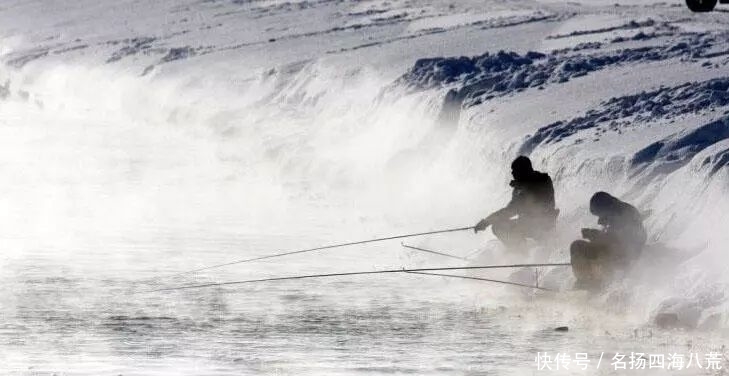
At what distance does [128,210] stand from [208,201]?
160cm

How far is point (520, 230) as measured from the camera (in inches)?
735

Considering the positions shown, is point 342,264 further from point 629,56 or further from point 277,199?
point 629,56

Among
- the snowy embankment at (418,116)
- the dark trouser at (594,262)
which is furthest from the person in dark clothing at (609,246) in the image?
the snowy embankment at (418,116)

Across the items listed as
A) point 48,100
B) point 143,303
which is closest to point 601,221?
point 143,303

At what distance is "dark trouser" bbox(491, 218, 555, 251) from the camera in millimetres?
18641

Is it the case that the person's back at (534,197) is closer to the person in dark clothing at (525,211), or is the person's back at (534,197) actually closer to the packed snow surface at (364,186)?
the person in dark clothing at (525,211)

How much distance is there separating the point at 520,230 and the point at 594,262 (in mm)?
2026

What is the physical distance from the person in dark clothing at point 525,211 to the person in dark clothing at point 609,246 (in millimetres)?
1696

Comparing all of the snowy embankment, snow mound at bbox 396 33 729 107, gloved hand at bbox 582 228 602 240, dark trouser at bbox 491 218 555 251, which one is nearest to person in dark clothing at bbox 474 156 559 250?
dark trouser at bbox 491 218 555 251

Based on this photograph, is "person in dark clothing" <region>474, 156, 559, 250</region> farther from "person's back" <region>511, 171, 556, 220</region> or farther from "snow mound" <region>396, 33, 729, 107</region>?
"snow mound" <region>396, 33, 729, 107</region>

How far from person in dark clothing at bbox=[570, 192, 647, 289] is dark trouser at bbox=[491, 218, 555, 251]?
1.82m

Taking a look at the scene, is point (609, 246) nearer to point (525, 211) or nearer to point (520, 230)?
point (525, 211)

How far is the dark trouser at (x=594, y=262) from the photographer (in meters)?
16.7

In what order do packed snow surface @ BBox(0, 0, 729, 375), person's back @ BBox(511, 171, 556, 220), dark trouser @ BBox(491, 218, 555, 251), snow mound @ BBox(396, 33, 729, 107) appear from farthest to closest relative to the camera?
1. snow mound @ BBox(396, 33, 729, 107)
2. dark trouser @ BBox(491, 218, 555, 251)
3. person's back @ BBox(511, 171, 556, 220)
4. packed snow surface @ BBox(0, 0, 729, 375)
